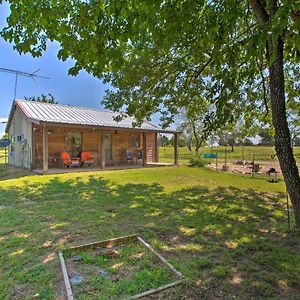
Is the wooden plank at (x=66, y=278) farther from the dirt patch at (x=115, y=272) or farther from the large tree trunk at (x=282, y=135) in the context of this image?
the large tree trunk at (x=282, y=135)

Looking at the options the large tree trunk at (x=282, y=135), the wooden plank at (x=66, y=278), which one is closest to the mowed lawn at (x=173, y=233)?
the wooden plank at (x=66, y=278)

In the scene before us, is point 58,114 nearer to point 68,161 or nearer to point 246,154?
point 68,161

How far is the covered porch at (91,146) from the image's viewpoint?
13.7 meters

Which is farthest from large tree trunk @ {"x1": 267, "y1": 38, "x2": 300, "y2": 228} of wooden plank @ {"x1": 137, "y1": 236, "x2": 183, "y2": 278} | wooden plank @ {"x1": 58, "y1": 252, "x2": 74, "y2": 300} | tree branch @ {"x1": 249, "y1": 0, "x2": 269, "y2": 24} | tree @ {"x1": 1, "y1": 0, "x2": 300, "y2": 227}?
wooden plank @ {"x1": 58, "y1": 252, "x2": 74, "y2": 300}

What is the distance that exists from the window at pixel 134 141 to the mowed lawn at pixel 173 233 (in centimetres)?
908

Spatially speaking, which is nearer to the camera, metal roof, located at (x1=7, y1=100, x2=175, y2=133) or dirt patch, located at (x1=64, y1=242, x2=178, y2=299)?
dirt patch, located at (x1=64, y1=242, x2=178, y2=299)

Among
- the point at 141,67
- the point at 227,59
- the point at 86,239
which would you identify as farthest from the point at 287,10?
the point at 141,67

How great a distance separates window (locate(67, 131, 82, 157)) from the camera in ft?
49.8

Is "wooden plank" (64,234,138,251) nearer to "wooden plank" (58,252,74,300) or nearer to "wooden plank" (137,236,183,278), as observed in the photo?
"wooden plank" (137,236,183,278)

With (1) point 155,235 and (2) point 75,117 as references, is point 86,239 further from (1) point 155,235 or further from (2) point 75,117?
(2) point 75,117

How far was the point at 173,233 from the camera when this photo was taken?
15.2 ft

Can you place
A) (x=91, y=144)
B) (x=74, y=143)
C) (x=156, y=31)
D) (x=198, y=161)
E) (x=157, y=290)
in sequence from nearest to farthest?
(x=157, y=290)
(x=156, y=31)
(x=74, y=143)
(x=91, y=144)
(x=198, y=161)

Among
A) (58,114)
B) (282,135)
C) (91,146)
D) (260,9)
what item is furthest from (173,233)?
(91,146)

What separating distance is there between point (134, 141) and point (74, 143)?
4.43 m
